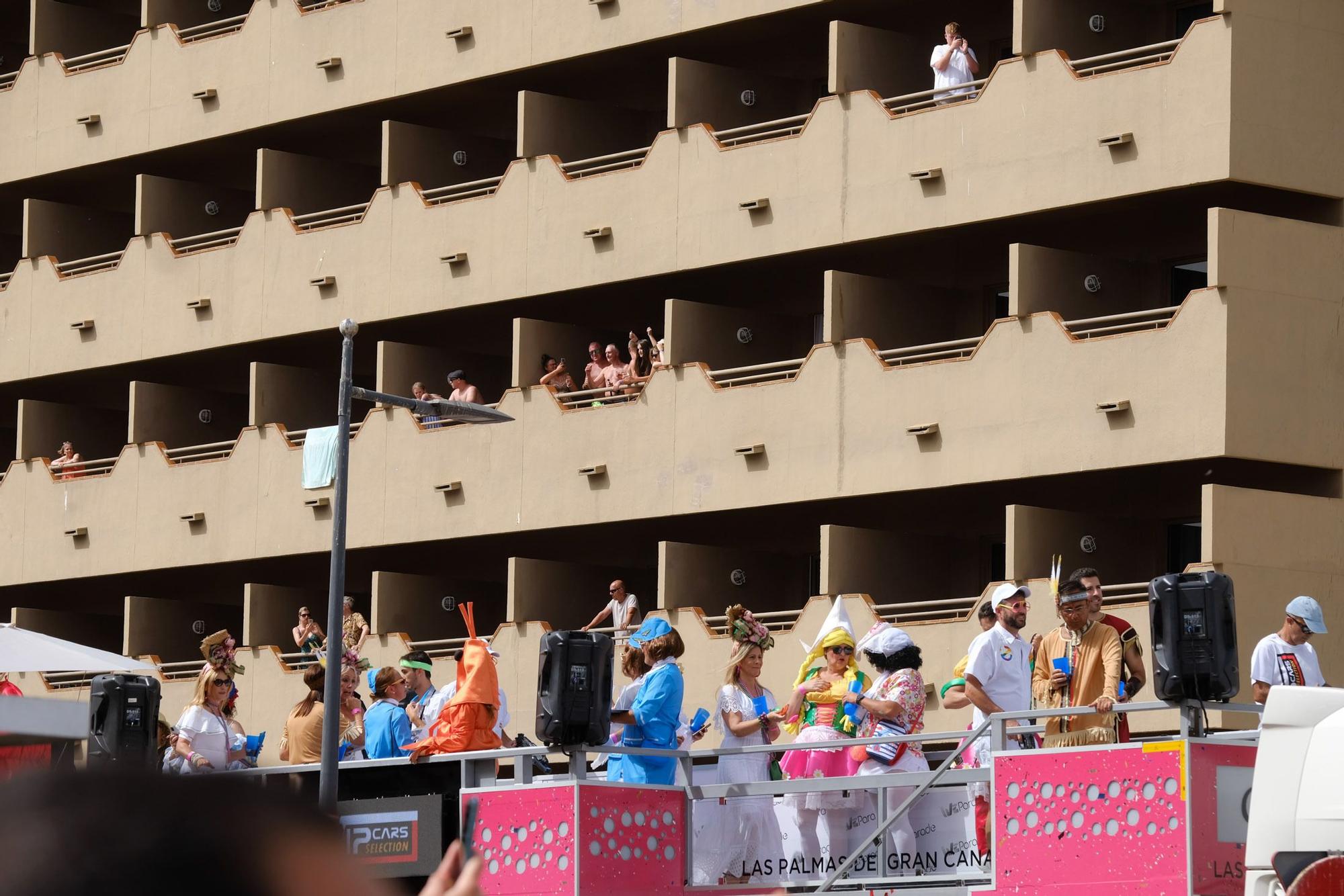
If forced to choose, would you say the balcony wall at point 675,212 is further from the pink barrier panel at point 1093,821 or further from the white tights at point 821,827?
the pink barrier panel at point 1093,821

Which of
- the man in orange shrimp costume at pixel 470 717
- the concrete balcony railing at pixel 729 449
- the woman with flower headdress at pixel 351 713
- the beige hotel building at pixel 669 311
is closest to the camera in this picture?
the man in orange shrimp costume at pixel 470 717

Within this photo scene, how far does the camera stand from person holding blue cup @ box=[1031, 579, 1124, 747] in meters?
13.4

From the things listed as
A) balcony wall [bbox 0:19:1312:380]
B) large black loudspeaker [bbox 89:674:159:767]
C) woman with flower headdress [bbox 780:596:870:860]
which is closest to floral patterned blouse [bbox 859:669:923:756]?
woman with flower headdress [bbox 780:596:870:860]

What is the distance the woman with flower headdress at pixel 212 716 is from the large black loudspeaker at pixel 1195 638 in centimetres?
638

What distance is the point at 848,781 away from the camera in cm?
1432

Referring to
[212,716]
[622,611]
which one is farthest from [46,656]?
[622,611]

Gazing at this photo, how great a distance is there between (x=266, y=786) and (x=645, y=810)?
13.6 metres

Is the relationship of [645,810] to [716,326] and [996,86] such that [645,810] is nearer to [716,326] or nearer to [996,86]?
[996,86]

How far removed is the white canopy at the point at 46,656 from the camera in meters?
15.8

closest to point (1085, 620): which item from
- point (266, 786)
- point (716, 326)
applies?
point (266, 786)

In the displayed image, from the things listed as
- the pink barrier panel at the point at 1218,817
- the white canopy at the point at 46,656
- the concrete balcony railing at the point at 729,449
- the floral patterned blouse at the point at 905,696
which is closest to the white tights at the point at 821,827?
the floral patterned blouse at the point at 905,696

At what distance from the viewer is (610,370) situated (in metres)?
31.2

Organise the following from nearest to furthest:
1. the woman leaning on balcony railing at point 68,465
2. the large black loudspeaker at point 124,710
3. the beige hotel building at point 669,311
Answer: the large black loudspeaker at point 124,710
the beige hotel building at point 669,311
the woman leaning on balcony railing at point 68,465

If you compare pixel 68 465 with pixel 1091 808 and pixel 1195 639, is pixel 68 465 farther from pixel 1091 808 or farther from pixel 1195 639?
pixel 1195 639
